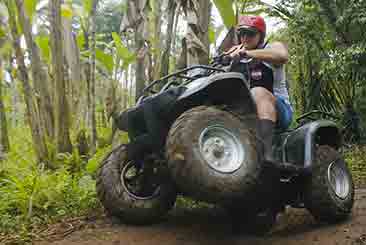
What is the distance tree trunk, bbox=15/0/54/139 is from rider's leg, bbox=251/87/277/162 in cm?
352

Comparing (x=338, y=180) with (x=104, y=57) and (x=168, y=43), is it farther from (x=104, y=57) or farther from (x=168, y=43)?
(x=104, y=57)

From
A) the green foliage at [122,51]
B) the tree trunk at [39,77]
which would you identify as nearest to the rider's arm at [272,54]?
the tree trunk at [39,77]

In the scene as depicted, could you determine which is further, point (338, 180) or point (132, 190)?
point (338, 180)

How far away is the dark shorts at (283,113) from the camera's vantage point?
3.85 metres

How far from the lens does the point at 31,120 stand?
557 centimetres

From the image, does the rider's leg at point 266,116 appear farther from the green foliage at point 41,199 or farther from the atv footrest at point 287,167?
the green foliage at point 41,199

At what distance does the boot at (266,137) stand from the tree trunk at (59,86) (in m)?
3.38

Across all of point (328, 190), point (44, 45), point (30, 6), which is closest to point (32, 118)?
point (30, 6)

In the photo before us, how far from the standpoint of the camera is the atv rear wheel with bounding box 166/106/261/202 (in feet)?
9.39

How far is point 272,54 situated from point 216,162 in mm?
1134

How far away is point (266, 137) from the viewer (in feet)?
11.1

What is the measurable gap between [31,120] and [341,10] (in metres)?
7.11

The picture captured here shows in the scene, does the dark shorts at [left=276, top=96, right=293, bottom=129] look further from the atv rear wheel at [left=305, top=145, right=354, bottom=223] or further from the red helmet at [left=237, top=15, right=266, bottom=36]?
the red helmet at [left=237, top=15, right=266, bottom=36]

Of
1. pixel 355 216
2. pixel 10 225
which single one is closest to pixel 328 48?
pixel 355 216
